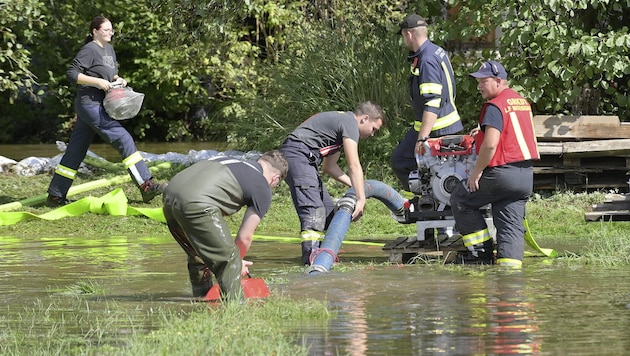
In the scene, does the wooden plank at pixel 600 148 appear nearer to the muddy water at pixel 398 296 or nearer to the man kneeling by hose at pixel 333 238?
the muddy water at pixel 398 296

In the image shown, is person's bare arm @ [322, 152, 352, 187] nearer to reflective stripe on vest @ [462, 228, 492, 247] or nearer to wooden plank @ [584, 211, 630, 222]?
reflective stripe on vest @ [462, 228, 492, 247]

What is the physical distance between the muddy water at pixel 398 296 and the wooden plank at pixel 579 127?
4.19 meters

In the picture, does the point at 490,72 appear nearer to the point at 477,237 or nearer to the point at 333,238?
the point at 477,237

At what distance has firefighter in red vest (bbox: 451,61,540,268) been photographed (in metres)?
9.05

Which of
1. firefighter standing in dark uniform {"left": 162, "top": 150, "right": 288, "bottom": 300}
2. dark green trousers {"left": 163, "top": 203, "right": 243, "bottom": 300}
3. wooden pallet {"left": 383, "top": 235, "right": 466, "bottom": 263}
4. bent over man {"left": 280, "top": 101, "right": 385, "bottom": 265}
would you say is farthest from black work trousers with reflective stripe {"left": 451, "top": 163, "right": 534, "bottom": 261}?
dark green trousers {"left": 163, "top": 203, "right": 243, "bottom": 300}

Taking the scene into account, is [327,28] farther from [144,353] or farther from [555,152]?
[144,353]

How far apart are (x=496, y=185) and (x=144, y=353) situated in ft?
13.7

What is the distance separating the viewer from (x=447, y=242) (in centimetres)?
1002

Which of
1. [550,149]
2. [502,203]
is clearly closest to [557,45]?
[550,149]

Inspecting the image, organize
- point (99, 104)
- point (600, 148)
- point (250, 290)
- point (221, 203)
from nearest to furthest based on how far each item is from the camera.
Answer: point (221, 203), point (250, 290), point (99, 104), point (600, 148)

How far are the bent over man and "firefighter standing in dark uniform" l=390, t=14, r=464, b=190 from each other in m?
0.65

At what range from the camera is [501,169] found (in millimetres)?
9148

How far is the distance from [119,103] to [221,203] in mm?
5903

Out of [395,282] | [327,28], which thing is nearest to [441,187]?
[395,282]
